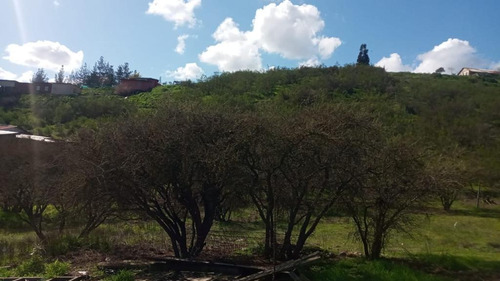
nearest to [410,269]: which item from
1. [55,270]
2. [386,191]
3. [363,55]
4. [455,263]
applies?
[386,191]

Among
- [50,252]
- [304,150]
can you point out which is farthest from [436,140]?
[50,252]

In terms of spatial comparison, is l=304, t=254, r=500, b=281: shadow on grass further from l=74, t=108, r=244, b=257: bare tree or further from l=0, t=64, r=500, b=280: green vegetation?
l=74, t=108, r=244, b=257: bare tree

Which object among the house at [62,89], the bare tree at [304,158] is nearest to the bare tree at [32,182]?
the bare tree at [304,158]

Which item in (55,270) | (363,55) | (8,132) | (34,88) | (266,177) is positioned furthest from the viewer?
(363,55)

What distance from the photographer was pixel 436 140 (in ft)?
126

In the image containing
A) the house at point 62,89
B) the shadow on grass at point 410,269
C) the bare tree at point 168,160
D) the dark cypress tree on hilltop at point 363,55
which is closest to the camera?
the shadow on grass at point 410,269

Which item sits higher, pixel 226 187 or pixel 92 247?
pixel 226 187

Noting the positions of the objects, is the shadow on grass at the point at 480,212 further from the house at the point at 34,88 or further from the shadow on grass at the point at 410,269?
the house at the point at 34,88

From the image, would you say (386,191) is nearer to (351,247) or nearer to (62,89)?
(351,247)

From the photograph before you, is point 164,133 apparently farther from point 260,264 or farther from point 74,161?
point 260,264

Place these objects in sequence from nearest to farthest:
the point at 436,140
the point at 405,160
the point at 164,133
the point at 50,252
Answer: the point at 164,133, the point at 405,160, the point at 50,252, the point at 436,140

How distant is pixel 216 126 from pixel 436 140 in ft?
104

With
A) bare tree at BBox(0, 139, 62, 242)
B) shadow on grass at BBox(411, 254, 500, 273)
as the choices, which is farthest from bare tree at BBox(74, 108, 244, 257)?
bare tree at BBox(0, 139, 62, 242)

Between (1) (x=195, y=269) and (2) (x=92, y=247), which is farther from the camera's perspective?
(2) (x=92, y=247)
